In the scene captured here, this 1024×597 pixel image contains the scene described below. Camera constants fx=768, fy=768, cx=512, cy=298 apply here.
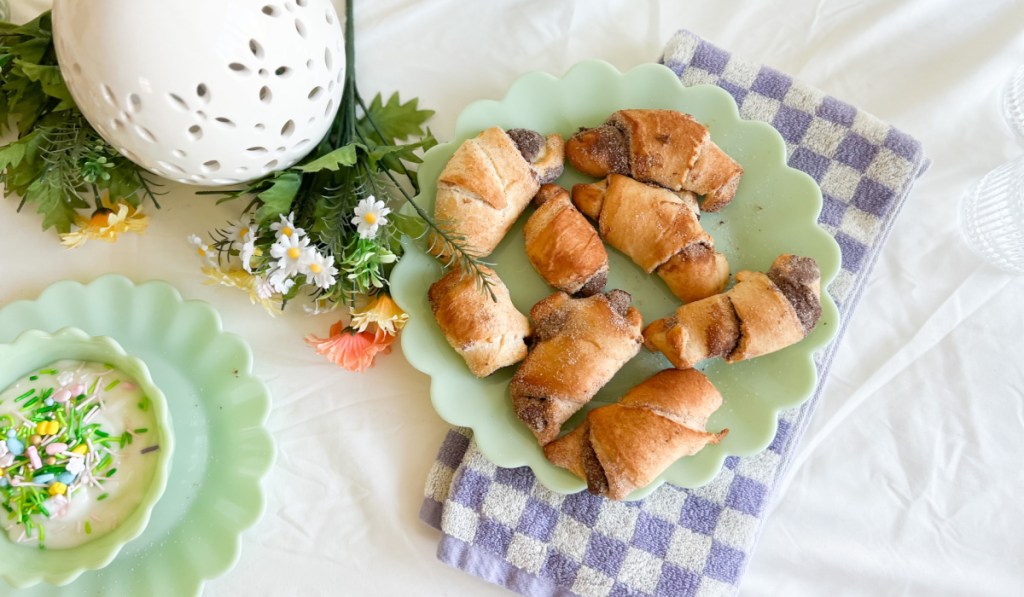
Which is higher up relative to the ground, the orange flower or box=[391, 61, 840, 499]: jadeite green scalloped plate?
box=[391, 61, 840, 499]: jadeite green scalloped plate

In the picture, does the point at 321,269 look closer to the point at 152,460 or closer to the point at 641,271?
the point at 152,460

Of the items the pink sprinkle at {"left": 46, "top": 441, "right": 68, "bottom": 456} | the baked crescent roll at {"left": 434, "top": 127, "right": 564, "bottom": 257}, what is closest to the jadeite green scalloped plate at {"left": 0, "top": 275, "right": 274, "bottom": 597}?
the pink sprinkle at {"left": 46, "top": 441, "right": 68, "bottom": 456}

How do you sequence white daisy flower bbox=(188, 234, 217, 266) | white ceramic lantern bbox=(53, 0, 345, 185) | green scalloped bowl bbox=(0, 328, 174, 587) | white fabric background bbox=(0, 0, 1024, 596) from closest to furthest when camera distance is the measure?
1. white ceramic lantern bbox=(53, 0, 345, 185)
2. green scalloped bowl bbox=(0, 328, 174, 587)
3. white daisy flower bbox=(188, 234, 217, 266)
4. white fabric background bbox=(0, 0, 1024, 596)

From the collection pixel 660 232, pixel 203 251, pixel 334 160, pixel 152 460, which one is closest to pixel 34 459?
pixel 152 460

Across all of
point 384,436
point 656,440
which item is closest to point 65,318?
point 384,436

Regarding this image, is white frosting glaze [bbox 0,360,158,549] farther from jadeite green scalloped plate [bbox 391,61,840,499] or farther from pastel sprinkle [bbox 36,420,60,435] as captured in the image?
jadeite green scalloped plate [bbox 391,61,840,499]

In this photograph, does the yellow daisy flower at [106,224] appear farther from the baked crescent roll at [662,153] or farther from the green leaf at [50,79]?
the baked crescent roll at [662,153]
